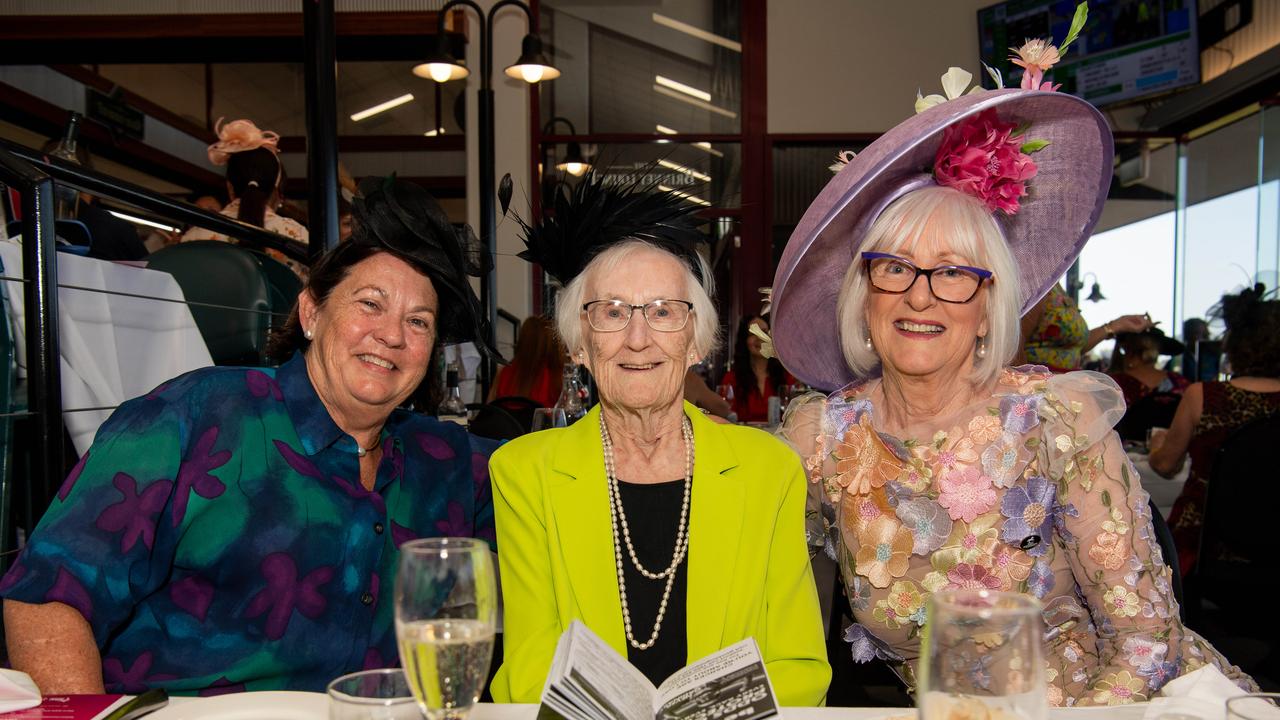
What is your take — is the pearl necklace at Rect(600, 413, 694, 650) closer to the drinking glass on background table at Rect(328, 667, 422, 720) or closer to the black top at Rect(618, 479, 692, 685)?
the black top at Rect(618, 479, 692, 685)

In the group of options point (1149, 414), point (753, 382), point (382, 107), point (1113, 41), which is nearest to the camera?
point (1149, 414)

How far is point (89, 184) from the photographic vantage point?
2.21 metres

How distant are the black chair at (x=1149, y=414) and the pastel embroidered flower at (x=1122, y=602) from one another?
155 inches

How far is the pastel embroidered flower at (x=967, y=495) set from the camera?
1.77m

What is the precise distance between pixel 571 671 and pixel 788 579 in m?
→ 0.79

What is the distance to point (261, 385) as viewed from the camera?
170cm

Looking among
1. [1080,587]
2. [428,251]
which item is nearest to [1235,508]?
[1080,587]

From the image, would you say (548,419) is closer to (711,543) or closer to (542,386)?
(542,386)

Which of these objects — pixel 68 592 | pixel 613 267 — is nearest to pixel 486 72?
pixel 613 267

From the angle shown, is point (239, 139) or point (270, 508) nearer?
point (270, 508)

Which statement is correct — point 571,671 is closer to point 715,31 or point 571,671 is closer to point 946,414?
point 946,414

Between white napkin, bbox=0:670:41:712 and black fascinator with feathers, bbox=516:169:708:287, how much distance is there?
1.23 m

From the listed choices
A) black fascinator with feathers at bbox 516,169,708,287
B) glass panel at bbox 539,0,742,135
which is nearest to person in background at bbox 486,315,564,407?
black fascinator with feathers at bbox 516,169,708,287

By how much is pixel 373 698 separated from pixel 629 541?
933 mm
